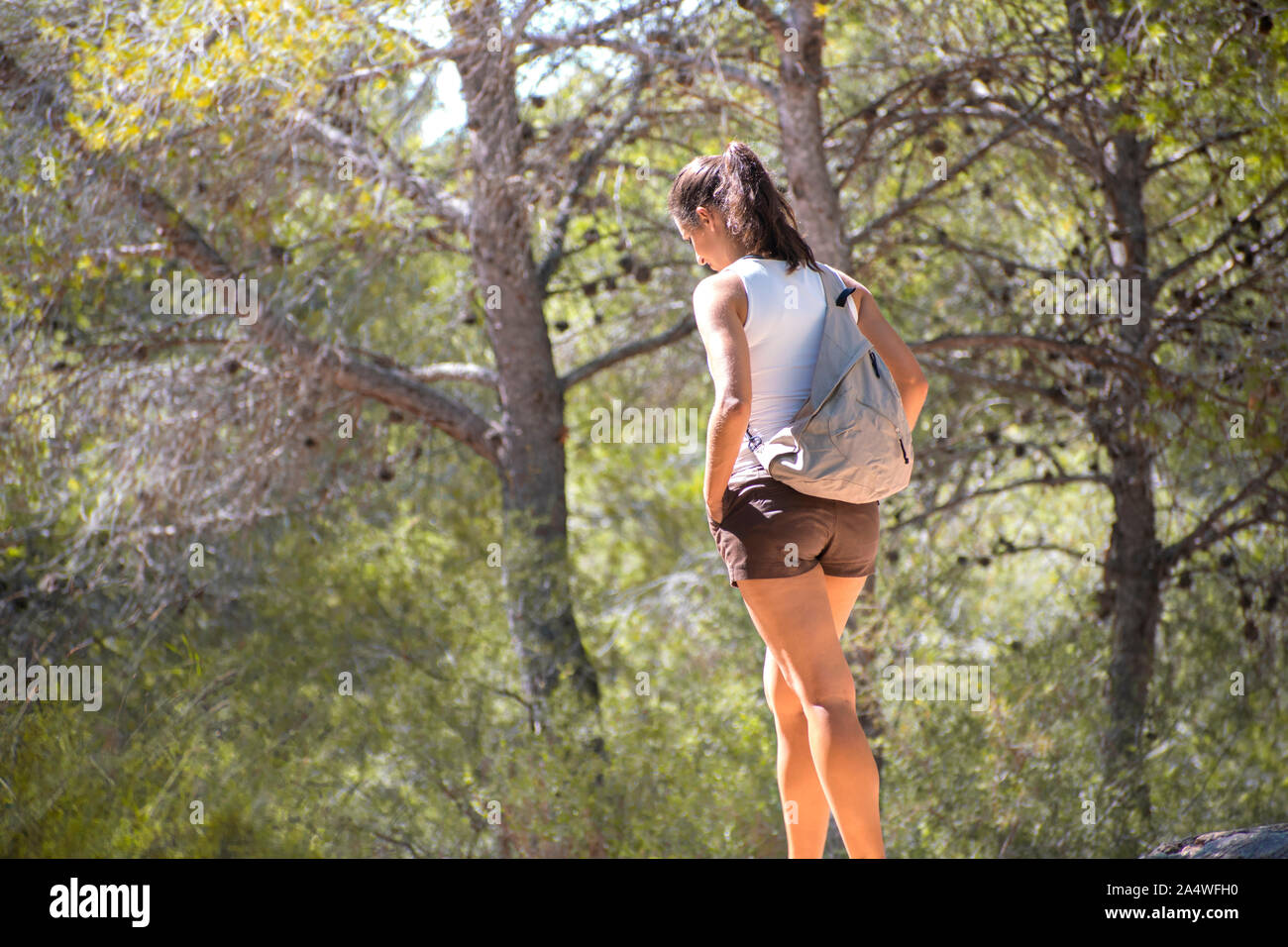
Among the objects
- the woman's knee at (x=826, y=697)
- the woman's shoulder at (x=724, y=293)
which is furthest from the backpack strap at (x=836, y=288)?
the woman's knee at (x=826, y=697)

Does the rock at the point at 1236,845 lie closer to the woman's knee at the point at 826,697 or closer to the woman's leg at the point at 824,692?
the woman's leg at the point at 824,692

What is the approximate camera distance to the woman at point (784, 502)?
8.39ft

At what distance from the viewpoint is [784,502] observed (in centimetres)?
261

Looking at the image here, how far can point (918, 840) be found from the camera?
198 inches

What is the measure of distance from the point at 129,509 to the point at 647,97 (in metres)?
3.17

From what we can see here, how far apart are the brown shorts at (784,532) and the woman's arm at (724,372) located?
0.06 m

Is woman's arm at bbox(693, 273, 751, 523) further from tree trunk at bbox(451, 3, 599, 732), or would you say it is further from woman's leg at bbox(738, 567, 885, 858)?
tree trunk at bbox(451, 3, 599, 732)

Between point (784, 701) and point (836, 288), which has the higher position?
point (836, 288)

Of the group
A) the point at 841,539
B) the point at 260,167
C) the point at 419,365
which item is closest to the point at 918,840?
the point at 841,539

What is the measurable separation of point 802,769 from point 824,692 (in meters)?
0.26

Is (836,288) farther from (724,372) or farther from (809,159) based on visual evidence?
(809,159)

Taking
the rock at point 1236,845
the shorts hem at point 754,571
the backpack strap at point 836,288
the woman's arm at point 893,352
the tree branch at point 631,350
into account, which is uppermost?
the tree branch at point 631,350

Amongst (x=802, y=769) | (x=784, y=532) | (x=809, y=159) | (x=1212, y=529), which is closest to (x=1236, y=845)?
(x=802, y=769)

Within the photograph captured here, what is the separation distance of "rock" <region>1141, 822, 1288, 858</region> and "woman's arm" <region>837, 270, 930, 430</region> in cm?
115
